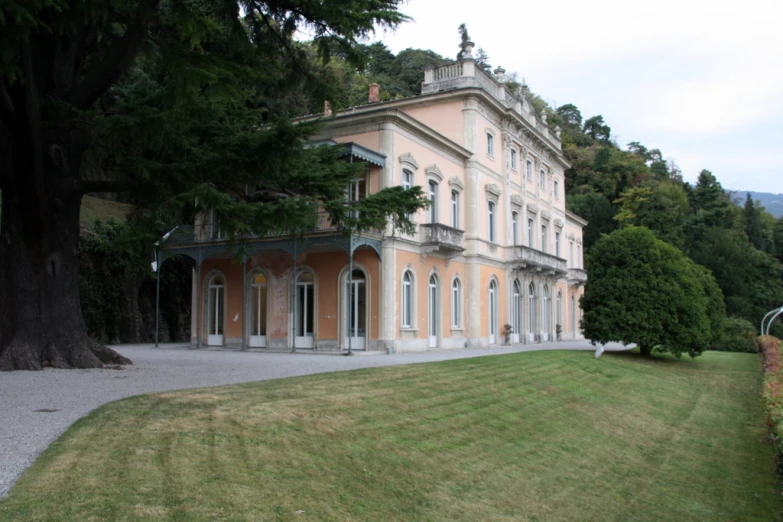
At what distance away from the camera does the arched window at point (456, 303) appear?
78.4 ft

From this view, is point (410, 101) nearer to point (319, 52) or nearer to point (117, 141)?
point (319, 52)

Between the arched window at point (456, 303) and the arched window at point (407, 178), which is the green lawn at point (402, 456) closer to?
the arched window at point (407, 178)

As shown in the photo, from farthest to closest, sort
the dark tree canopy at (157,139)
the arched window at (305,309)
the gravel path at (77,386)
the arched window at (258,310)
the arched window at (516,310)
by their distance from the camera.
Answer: the arched window at (516,310) → the arched window at (258,310) → the arched window at (305,309) → the dark tree canopy at (157,139) → the gravel path at (77,386)

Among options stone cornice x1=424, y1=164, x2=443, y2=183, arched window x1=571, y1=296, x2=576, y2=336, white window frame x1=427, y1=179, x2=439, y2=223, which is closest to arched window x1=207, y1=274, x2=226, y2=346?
white window frame x1=427, y1=179, x2=439, y2=223

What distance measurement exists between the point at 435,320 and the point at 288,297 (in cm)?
522

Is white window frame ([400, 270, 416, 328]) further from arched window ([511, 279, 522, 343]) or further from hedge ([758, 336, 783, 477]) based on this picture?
hedge ([758, 336, 783, 477])

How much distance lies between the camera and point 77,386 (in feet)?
31.4

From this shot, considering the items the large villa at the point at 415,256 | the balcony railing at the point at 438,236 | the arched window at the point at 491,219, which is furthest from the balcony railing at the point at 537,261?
the balcony railing at the point at 438,236

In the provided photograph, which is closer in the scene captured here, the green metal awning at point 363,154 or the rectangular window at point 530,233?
Result: the green metal awning at point 363,154

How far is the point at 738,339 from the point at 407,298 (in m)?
21.8

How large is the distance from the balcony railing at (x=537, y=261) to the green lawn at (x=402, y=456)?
45.6 feet

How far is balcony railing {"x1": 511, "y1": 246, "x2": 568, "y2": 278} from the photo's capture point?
27.8 m

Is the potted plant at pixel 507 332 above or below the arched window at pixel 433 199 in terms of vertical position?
below

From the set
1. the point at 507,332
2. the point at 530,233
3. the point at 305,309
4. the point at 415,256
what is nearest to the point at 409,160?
the point at 415,256
